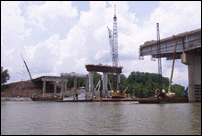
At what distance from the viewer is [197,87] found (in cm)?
8162

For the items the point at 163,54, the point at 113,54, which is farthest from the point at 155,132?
the point at 113,54

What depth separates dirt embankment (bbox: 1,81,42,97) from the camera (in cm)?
15830

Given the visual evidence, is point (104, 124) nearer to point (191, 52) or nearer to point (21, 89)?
point (191, 52)

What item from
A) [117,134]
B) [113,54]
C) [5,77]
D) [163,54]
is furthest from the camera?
[5,77]

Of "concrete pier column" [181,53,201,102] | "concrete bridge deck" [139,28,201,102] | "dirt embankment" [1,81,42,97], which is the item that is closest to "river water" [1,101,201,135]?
"concrete bridge deck" [139,28,201,102]

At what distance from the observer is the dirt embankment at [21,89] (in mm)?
158300

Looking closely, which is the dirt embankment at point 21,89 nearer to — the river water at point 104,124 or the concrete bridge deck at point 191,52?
the concrete bridge deck at point 191,52

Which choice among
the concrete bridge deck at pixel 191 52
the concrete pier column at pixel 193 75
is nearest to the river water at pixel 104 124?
the concrete bridge deck at pixel 191 52

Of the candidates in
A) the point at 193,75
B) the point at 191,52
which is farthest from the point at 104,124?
the point at 193,75

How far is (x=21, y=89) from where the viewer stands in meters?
164

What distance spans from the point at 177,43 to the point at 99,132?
70.6 metres

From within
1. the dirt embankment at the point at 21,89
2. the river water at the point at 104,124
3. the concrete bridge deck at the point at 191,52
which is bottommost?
the river water at the point at 104,124

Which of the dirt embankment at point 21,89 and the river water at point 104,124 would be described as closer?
the river water at point 104,124

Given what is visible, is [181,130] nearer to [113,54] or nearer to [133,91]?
[113,54]
